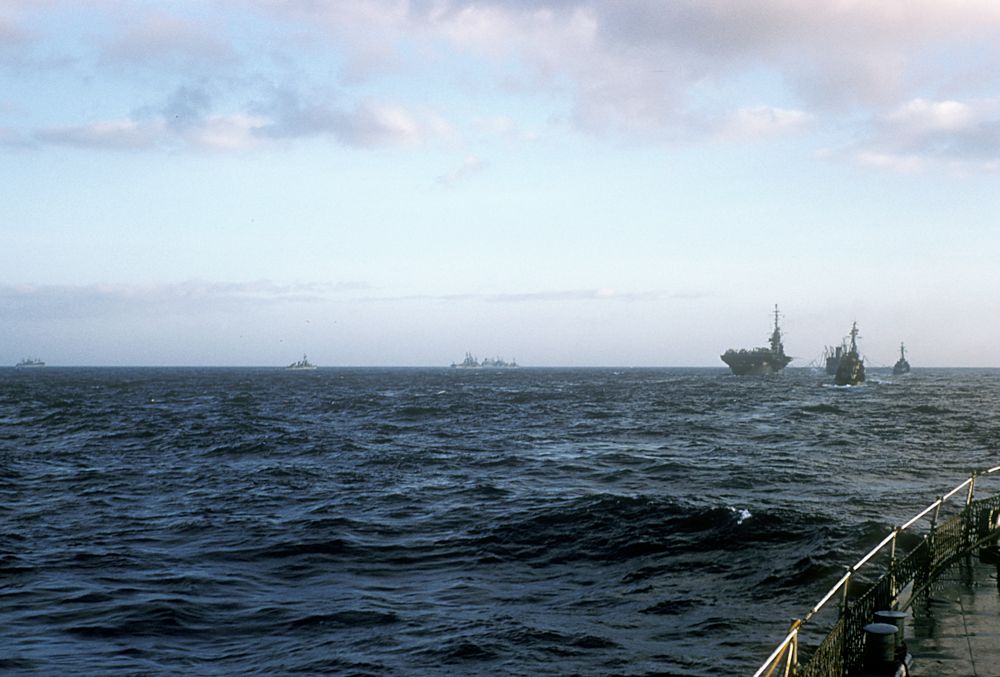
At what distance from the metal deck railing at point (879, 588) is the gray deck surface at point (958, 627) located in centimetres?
32

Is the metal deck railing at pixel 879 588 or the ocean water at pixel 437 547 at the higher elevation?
the metal deck railing at pixel 879 588

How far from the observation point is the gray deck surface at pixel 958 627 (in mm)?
10227

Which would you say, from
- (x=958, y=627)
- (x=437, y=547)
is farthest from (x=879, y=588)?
(x=437, y=547)

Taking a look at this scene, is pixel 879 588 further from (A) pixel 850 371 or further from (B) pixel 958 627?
(A) pixel 850 371

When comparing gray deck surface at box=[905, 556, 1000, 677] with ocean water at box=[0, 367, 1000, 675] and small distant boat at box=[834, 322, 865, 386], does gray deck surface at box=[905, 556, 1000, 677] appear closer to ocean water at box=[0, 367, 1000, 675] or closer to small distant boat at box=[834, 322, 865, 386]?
ocean water at box=[0, 367, 1000, 675]

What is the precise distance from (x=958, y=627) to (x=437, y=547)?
15643mm

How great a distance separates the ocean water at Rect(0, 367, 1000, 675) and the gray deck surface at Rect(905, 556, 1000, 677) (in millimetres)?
3665

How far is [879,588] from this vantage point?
11102mm

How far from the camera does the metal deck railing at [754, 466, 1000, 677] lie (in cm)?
870

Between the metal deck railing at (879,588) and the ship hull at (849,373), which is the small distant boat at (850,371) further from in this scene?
the metal deck railing at (879,588)

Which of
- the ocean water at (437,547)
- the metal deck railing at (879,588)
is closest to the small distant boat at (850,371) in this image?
the ocean water at (437,547)

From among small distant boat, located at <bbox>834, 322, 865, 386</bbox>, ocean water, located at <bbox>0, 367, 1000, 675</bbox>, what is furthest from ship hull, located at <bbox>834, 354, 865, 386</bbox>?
ocean water, located at <bbox>0, 367, 1000, 675</bbox>

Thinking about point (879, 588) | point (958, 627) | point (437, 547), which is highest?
point (879, 588)

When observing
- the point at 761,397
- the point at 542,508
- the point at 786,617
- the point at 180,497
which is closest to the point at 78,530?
the point at 180,497
